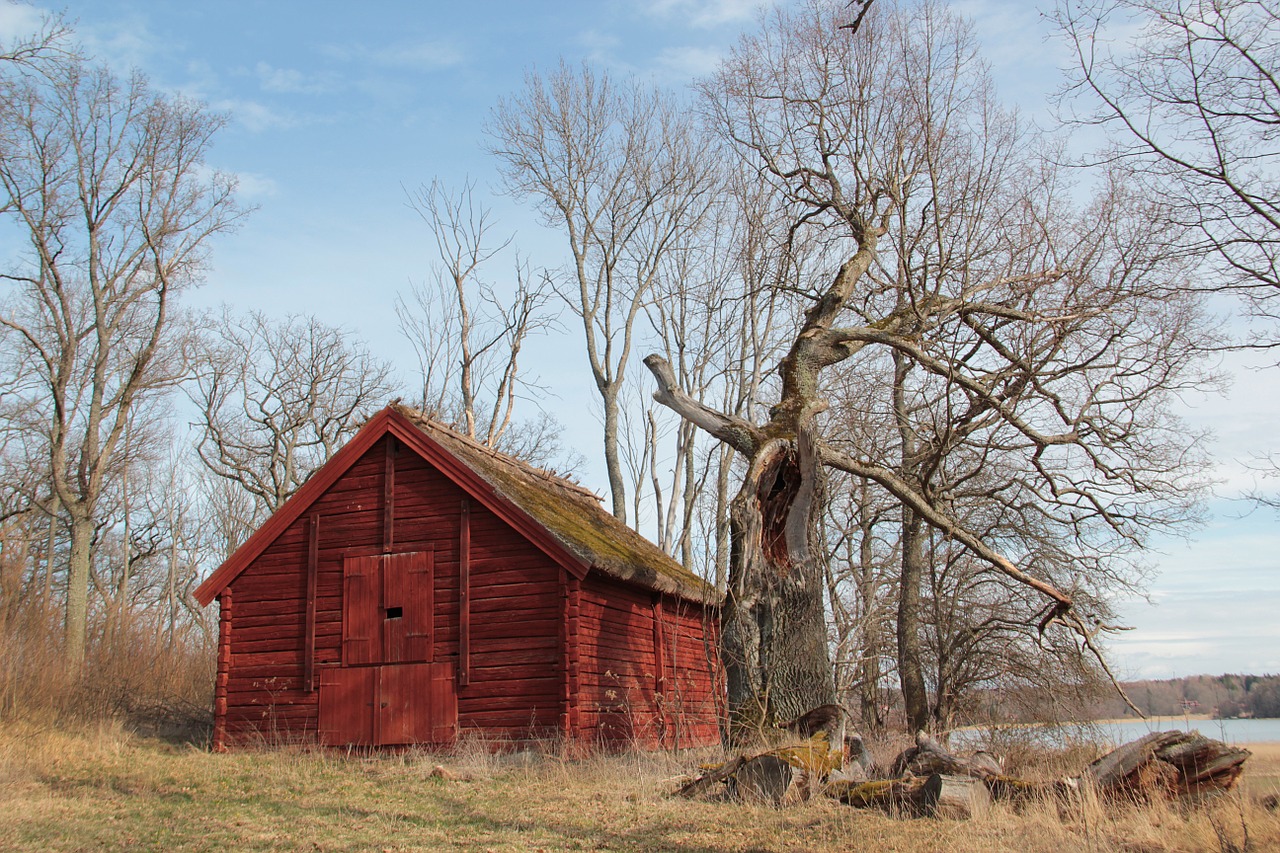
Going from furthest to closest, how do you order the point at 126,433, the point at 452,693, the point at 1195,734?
the point at 126,433
the point at 452,693
the point at 1195,734

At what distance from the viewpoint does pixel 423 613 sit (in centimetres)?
1478

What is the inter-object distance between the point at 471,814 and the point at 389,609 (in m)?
6.19

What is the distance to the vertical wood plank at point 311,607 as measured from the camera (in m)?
15.1

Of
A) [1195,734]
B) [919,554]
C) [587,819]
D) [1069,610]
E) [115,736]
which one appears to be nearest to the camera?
[1195,734]

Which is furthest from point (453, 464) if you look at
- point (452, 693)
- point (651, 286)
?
point (651, 286)

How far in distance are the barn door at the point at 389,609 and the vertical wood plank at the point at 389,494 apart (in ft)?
0.84

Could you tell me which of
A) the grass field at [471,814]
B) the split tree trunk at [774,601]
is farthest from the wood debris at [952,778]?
the split tree trunk at [774,601]

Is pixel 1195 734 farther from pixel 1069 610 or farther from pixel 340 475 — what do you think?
pixel 340 475

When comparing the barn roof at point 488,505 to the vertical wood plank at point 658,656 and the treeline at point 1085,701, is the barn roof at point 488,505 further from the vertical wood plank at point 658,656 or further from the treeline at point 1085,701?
the treeline at point 1085,701

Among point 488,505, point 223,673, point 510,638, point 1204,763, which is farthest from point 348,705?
point 1204,763

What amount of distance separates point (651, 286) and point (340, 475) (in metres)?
A: 14.0

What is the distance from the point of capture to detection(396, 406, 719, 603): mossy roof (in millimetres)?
14633

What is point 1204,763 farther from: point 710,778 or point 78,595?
point 78,595

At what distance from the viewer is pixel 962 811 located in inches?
320
